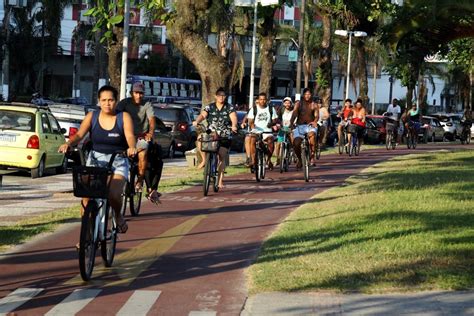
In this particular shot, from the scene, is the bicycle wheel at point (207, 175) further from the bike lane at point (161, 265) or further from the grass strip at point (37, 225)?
the grass strip at point (37, 225)

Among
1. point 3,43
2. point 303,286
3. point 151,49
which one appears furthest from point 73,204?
point 151,49

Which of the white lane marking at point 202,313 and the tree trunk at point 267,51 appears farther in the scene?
the tree trunk at point 267,51

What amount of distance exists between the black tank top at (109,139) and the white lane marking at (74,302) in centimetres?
182

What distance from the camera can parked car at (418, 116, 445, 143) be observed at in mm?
53125

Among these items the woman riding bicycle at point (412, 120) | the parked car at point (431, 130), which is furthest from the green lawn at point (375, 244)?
the parked car at point (431, 130)

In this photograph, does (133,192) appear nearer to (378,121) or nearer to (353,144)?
(353,144)

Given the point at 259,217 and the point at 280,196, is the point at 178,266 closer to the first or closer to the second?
the point at 259,217

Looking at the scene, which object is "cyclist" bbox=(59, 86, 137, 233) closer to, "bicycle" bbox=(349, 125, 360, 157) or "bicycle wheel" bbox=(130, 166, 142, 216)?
"bicycle wheel" bbox=(130, 166, 142, 216)

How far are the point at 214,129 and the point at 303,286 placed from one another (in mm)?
9115

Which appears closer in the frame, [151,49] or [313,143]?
[313,143]

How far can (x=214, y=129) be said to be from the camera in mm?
17500

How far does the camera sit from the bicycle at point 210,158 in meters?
16.8

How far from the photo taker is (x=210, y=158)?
1703cm

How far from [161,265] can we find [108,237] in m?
0.67
